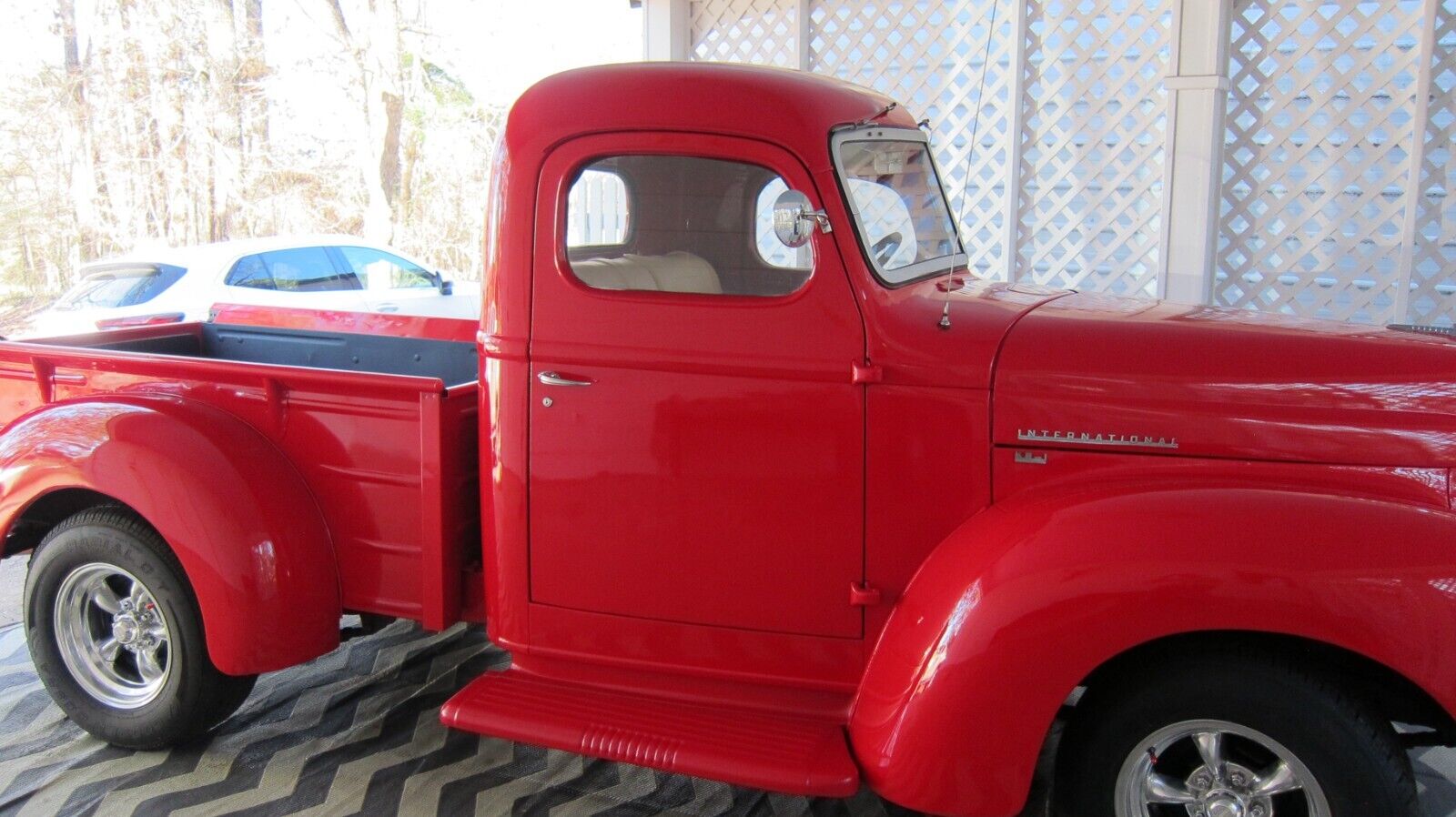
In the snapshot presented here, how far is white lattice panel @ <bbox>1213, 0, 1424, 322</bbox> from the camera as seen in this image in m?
6.24

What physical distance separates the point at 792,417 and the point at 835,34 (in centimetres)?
541

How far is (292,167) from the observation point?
14.9 meters

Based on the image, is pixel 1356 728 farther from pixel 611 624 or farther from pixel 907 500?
pixel 611 624

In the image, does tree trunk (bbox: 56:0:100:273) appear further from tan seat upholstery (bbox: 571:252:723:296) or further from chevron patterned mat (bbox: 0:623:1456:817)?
tan seat upholstery (bbox: 571:252:723:296)

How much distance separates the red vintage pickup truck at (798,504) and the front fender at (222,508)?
10mm

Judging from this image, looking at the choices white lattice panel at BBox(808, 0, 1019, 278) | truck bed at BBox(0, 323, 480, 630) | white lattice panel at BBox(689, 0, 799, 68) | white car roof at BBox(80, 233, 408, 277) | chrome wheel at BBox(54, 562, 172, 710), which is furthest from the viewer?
white car roof at BBox(80, 233, 408, 277)

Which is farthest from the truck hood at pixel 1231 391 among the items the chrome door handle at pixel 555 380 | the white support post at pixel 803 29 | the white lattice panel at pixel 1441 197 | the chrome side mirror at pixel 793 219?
the white support post at pixel 803 29

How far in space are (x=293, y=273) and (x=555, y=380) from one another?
647 centimetres

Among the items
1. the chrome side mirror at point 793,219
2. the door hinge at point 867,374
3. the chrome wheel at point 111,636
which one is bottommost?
the chrome wheel at point 111,636

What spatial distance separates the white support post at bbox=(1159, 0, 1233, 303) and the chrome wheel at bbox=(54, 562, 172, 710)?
5.48 meters

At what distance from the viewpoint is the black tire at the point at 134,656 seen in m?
3.02

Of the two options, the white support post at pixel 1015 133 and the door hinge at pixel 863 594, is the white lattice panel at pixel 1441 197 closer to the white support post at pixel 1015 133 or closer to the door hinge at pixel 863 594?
the white support post at pixel 1015 133

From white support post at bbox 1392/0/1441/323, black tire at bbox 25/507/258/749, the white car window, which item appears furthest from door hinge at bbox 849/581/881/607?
the white car window

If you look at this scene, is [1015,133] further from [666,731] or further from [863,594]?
[666,731]
